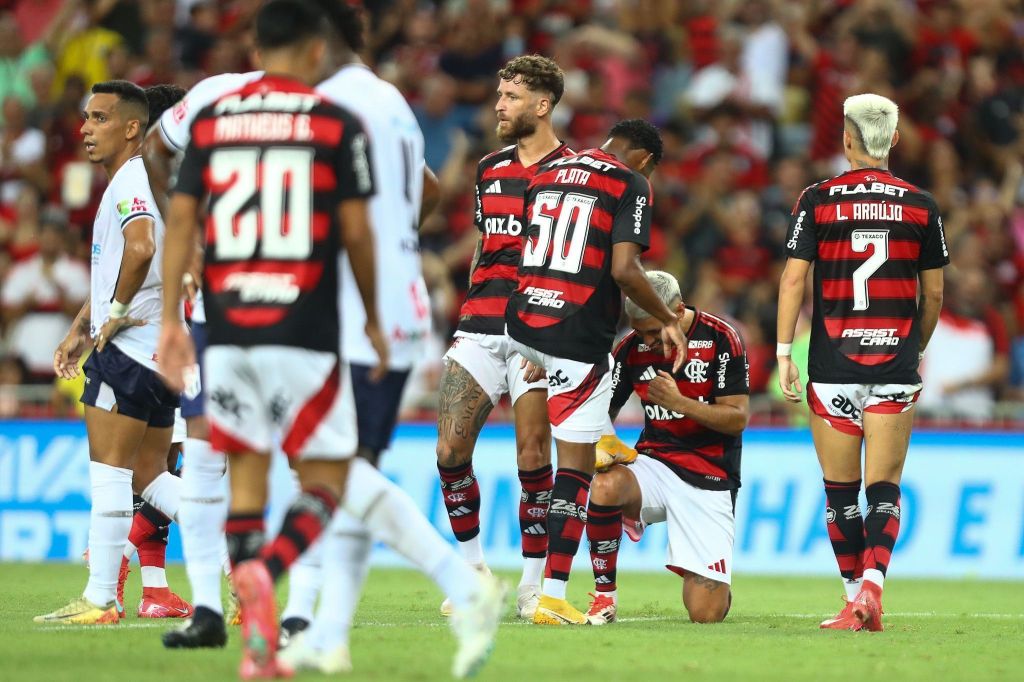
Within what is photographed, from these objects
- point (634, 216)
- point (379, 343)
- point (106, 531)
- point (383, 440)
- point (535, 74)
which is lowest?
point (106, 531)

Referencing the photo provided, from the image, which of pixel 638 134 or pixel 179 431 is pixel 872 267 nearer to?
pixel 638 134

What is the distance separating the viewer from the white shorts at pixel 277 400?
588 centimetres

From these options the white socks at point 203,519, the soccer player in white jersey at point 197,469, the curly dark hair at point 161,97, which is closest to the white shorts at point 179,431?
the soccer player in white jersey at point 197,469

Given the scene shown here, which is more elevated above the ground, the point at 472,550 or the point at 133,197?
the point at 133,197

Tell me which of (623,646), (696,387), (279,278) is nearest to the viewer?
(279,278)

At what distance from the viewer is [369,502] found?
614 cm

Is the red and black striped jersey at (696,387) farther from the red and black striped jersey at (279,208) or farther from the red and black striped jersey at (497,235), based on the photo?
the red and black striped jersey at (279,208)

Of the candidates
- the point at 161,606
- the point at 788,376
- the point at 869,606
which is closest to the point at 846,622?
the point at 869,606

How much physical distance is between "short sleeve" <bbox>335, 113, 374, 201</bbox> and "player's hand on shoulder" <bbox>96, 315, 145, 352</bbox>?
9.13 feet

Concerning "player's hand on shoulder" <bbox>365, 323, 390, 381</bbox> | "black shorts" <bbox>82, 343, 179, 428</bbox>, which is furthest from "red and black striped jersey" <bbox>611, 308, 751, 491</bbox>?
"player's hand on shoulder" <bbox>365, 323, 390, 381</bbox>

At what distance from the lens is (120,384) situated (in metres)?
8.34

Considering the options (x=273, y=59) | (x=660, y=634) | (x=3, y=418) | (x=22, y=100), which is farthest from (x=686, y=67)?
(x=273, y=59)

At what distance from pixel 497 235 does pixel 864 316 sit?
2271 mm

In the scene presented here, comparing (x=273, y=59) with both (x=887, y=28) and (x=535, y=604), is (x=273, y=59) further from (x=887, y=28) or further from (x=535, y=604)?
(x=887, y=28)
